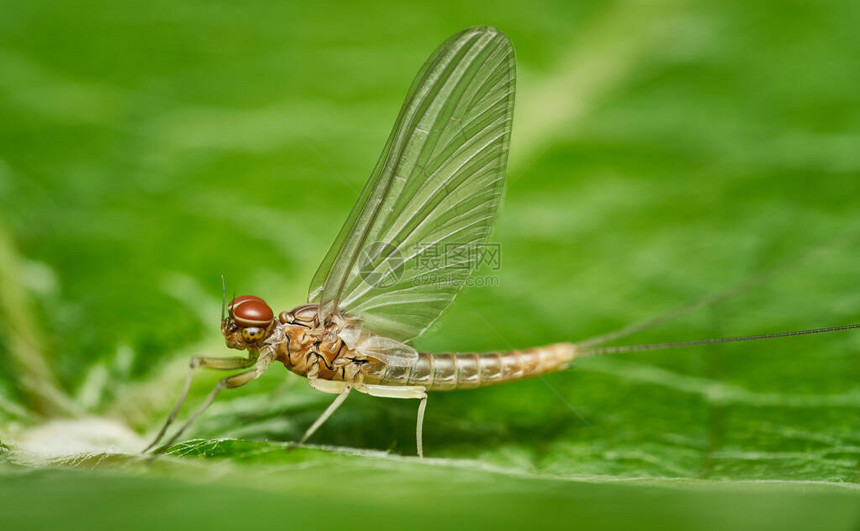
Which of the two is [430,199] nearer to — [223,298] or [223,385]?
[223,298]

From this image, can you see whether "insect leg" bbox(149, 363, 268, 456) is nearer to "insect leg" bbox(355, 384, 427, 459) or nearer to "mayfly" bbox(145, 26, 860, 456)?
"mayfly" bbox(145, 26, 860, 456)

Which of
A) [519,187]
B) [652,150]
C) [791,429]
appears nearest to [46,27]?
[519,187]

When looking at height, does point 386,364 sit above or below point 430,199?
below

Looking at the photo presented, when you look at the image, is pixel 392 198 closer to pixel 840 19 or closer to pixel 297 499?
pixel 297 499

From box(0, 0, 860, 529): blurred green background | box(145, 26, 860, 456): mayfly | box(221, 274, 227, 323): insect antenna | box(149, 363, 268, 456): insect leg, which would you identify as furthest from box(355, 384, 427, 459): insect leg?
box(221, 274, 227, 323): insect antenna

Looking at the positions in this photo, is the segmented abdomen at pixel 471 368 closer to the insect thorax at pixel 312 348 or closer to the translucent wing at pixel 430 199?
the insect thorax at pixel 312 348

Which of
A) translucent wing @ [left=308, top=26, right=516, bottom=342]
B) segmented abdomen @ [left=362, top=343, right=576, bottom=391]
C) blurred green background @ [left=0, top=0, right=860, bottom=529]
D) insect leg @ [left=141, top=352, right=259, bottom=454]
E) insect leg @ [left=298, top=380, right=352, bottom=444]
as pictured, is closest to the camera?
blurred green background @ [left=0, top=0, right=860, bottom=529]

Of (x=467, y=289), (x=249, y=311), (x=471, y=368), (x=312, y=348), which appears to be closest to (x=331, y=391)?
(x=312, y=348)
